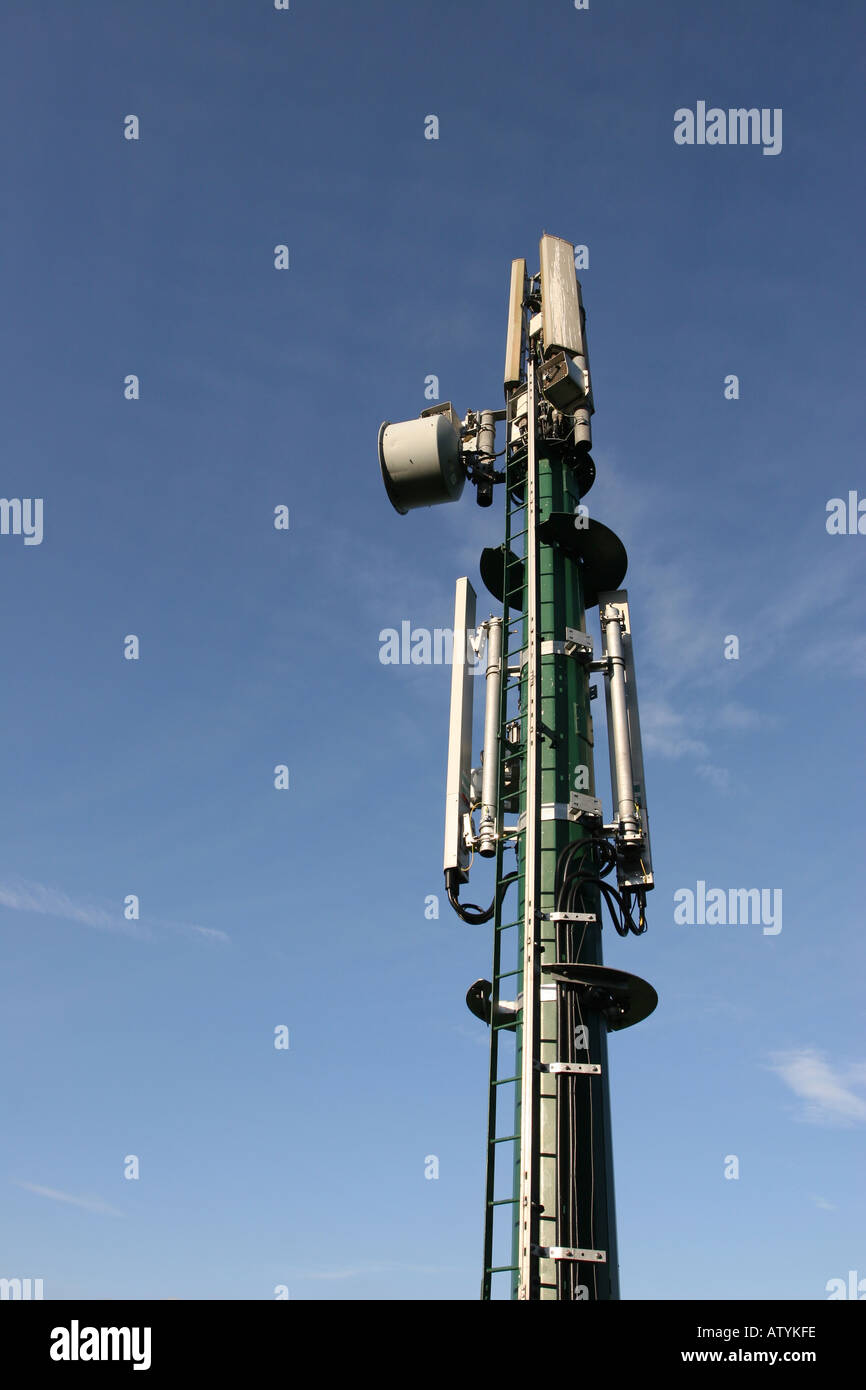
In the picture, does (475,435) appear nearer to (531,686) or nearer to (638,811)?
(531,686)

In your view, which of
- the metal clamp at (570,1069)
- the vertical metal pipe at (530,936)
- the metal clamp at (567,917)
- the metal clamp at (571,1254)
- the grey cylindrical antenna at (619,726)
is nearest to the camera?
the vertical metal pipe at (530,936)

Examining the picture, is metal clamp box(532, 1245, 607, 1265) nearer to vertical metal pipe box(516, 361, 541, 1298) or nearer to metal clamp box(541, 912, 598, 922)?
vertical metal pipe box(516, 361, 541, 1298)

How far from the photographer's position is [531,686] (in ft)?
59.8

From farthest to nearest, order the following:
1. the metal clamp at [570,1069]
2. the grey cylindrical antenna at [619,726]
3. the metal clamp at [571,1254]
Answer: the grey cylindrical antenna at [619,726]
the metal clamp at [570,1069]
the metal clamp at [571,1254]

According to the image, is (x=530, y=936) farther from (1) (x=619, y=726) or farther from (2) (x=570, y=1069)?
(1) (x=619, y=726)

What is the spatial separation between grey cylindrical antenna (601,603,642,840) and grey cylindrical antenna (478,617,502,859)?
210cm

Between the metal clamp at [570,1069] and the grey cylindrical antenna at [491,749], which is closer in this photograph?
the metal clamp at [570,1069]

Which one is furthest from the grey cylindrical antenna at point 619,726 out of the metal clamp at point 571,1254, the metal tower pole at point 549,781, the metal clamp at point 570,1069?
the metal clamp at point 571,1254

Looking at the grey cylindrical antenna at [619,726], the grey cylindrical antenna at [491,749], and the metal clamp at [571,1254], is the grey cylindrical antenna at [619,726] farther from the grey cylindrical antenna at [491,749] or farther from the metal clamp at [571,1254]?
the metal clamp at [571,1254]

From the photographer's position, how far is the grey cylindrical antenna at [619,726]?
19.2 metres

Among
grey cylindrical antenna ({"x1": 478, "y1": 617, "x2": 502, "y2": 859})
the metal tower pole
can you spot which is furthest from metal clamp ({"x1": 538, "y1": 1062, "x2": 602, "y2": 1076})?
grey cylindrical antenna ({"x1": 478, "y1": 617, "x2": 502, "y2": 859})

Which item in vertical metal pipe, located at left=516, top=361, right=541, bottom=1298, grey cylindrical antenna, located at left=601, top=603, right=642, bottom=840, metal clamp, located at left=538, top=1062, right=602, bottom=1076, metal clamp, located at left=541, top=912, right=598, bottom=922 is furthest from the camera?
grey cylindrical antenna, located at left=601, top=603, right=642, bottom=840

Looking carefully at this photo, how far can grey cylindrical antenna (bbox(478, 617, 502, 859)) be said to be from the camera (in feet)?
63.2

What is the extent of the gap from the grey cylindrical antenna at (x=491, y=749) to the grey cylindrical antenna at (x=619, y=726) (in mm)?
2096
